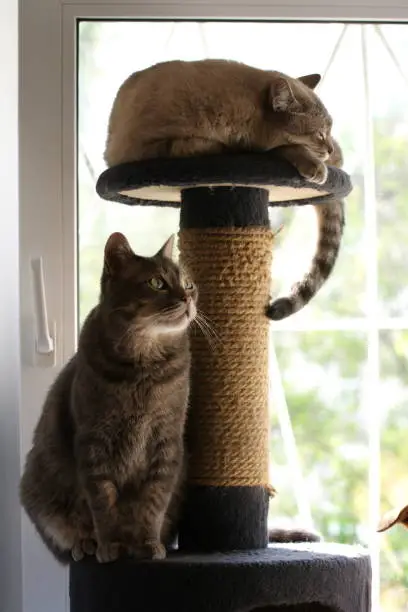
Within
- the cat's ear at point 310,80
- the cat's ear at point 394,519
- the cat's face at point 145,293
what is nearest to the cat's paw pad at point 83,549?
the cat's face at point 145,293

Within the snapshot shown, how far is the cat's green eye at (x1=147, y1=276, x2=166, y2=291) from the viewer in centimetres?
152

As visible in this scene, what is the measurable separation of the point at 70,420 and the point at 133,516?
0.63 ft

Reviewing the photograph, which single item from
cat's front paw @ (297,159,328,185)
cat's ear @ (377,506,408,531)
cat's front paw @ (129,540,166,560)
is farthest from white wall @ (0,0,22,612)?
cat's ear @ (377,506,408,531)

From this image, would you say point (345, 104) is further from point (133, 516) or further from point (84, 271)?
point (133, 516)

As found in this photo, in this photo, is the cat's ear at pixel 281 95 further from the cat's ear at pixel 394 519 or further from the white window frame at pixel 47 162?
the cat's ear at pixel 394 519

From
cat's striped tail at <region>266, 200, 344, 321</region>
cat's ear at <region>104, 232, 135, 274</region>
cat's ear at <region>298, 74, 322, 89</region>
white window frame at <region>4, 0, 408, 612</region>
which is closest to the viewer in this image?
cat's ear at <region>104, 232, 135, 274</region>

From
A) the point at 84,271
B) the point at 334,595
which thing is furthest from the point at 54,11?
the point at 334,595

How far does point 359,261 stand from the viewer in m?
2.11

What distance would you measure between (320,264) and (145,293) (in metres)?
0.36

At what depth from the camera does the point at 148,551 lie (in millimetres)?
1444

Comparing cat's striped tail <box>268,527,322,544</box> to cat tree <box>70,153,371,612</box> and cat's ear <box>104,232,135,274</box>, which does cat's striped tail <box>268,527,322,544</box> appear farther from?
cat's ear <box>104,232,135,274</box>

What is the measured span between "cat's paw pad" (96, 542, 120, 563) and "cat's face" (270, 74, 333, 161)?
0.75m

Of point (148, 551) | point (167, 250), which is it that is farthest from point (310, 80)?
point (148, 551)

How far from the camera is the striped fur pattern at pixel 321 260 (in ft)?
A: 5.35
